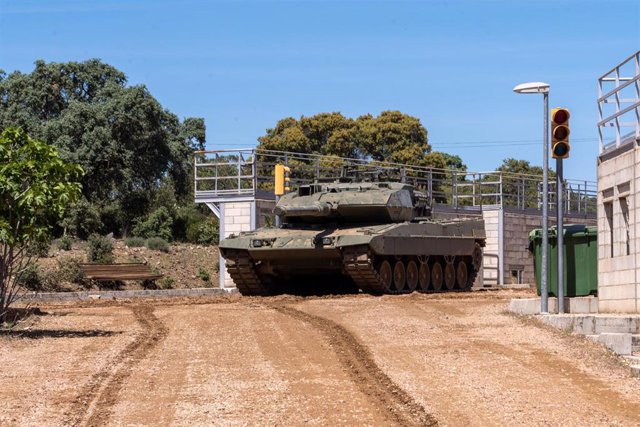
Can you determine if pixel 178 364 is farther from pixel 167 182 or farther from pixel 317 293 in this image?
pixel 167 182

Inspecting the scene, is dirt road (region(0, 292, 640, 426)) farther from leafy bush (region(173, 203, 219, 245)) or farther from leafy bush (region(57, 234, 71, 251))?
leafy bush (region(173, 203, 219, 245))

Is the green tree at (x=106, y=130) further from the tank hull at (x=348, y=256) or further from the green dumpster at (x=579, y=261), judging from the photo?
the green dumpster at (x=579, y=261)

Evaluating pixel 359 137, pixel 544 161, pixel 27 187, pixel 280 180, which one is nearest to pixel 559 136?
pixel 544 161

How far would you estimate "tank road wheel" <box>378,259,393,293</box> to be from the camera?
27.1m

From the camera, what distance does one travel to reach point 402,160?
60.2 m

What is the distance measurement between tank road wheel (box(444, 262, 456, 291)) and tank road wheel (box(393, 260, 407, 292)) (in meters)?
2.42

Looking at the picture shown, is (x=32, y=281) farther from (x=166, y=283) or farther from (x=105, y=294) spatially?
(x=105, y=294)

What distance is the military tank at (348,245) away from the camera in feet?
86.3

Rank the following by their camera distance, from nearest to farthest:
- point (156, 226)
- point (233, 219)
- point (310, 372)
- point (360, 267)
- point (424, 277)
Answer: point (310, 372) → point (360, 267) → point (424, 277) → point (233, 219) → point (156, 226)

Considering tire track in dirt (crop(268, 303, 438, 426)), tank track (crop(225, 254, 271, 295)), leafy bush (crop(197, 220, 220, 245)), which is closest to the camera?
tire track in dirt (crop(268, 303, 438, 426))

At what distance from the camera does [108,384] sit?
11547 millimetres

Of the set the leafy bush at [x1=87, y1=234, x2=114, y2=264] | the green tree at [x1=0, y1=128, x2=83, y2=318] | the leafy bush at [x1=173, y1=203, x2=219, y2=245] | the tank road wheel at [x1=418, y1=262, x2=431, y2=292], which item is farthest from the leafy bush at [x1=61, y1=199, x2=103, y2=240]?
the green tree at [x1=0, y1=128, x2=83, y2=318]

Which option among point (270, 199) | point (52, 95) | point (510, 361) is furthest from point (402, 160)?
point (510, 361)

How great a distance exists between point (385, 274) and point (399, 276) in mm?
1061
